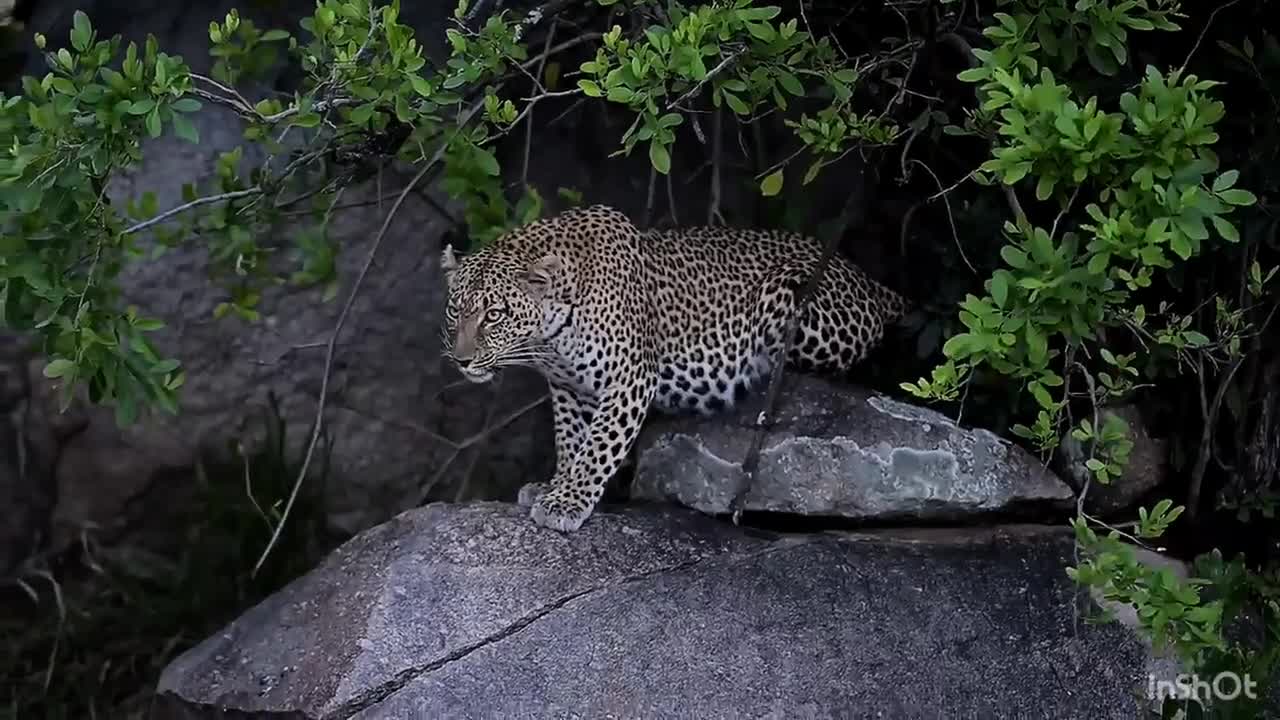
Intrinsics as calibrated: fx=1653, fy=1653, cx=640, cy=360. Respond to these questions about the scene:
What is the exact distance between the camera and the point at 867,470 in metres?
6.73

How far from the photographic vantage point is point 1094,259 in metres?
4.75

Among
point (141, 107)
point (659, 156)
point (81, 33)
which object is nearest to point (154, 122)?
point (141, 107)

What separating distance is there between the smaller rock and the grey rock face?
0.34 feet

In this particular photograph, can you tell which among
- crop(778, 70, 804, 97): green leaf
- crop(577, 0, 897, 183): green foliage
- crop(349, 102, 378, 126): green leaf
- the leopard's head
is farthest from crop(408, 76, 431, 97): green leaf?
crop(778, 70, 804, 97): green leaf

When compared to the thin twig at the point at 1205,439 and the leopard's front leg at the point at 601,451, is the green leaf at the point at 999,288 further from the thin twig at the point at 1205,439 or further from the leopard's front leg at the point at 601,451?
the leopard's front leg at the point at 601,451

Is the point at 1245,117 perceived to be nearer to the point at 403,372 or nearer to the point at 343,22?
the point at 343,22

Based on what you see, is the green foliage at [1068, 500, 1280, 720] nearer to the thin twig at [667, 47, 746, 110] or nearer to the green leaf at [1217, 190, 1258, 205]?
the green leaf at [1217, 190, 1258, 205]

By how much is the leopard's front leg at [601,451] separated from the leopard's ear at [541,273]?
510 mm

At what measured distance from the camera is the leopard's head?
6465mm

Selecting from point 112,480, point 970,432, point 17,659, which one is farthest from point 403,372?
point 970,432

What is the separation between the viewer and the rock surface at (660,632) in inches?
239

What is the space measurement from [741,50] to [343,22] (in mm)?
1378

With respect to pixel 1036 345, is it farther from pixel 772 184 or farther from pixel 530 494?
pixel 530 494

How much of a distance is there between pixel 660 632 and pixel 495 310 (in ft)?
4.60
